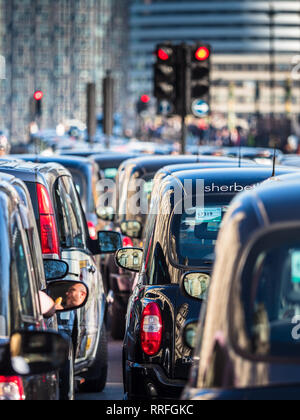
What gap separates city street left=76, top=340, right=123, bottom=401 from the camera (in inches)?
319

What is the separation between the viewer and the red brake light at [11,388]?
395 centimetres

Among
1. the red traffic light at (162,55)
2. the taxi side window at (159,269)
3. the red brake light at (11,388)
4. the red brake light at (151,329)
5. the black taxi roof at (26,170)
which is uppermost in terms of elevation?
the red traffic light at (162,55)

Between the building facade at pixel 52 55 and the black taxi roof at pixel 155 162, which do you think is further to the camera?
the building facade at pixel 52 55

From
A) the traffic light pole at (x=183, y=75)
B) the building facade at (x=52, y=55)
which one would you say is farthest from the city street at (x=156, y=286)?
the building facade at (x=52, y=55)

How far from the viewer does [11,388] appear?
3.97m

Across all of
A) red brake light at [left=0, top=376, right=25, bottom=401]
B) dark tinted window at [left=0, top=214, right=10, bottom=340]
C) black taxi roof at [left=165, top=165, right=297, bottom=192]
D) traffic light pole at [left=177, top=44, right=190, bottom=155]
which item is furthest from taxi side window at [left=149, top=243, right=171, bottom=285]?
traffic light pole at [left=177, top=44, right=190, bottom=155]

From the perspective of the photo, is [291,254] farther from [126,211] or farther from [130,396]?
[126,211]

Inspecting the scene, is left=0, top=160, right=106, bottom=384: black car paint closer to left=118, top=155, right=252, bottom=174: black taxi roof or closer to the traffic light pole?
left=118, top=155, right=252, bottom=174: black taxi roof

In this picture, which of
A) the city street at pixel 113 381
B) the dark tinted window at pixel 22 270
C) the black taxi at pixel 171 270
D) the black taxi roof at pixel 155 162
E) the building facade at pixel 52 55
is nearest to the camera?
the dark tinted window at pixel 22 270

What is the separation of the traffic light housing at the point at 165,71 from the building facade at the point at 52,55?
474ft

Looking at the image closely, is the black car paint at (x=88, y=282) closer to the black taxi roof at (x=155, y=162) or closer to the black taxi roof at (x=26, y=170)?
the black taxi roof at (x=26, y=170)

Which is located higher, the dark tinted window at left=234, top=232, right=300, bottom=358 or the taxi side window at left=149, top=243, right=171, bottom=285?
the dark tinted window at left=234, top=232, right=300, bottom=358

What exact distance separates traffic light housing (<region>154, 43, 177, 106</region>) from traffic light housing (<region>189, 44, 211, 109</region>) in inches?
10.3

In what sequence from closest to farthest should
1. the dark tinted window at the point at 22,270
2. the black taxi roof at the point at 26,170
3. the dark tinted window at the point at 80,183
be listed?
the dark tinted window at the point at 22,270, the black taxi roof at the point at 26,170, the dark tinted window at the point at 80,183
